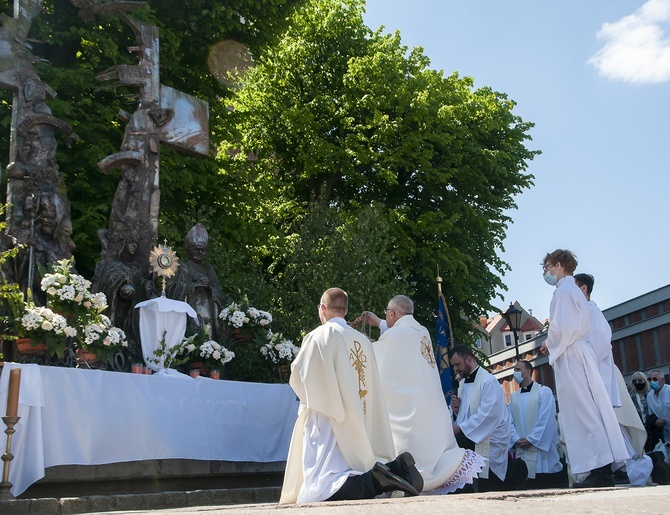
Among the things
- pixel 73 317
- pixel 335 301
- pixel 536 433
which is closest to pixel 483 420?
pixel 536 433

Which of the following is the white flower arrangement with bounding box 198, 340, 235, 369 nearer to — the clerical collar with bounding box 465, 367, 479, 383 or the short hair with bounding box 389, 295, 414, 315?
the short hair with bounding box 389, 295, 414, 315

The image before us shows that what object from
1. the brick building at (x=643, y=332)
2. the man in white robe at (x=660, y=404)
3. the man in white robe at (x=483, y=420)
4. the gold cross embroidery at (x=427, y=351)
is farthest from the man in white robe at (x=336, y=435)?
the brick building at (x=643, y=332)

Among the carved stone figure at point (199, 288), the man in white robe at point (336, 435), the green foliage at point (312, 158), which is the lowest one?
the man in white robe at point (336, 435)

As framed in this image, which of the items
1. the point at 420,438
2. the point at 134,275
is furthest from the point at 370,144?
the point at 420,438

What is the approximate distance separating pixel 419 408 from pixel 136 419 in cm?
267

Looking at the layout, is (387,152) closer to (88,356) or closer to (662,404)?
(662,404)

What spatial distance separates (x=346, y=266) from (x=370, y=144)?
533 centimetres

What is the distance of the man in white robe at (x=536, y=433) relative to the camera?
11664 mm

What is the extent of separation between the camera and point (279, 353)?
35.1 feet

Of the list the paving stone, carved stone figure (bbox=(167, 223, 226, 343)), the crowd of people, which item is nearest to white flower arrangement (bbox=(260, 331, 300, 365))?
carved stone figure (bbox=(167, 223, 226, 343))

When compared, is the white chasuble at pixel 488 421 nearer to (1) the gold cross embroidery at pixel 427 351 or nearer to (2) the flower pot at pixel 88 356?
(1) the gold cross embroidery at pixel 427 351

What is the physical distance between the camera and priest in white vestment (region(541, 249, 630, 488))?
7.41m

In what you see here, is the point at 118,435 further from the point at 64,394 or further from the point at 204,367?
the point at 204,367

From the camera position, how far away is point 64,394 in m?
7.86
